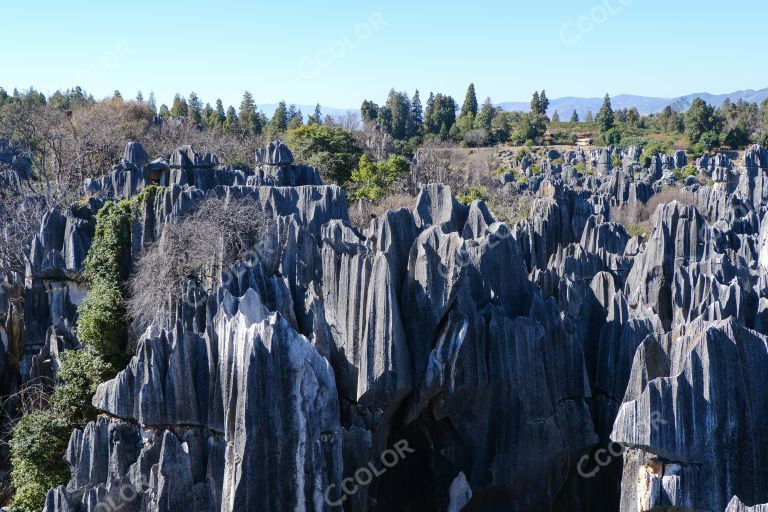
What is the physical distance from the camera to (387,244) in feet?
54.2

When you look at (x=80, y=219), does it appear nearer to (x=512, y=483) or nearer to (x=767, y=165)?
(x=512, y=483)

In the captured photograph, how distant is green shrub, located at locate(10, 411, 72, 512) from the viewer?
1595 centimetres

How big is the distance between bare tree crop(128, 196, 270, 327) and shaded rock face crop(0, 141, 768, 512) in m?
1.57

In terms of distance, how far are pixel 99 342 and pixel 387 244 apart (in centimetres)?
865

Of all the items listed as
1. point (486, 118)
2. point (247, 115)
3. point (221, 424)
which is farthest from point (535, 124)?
point (221, 424)

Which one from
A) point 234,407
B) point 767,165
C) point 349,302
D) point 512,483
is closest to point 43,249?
point 349,302

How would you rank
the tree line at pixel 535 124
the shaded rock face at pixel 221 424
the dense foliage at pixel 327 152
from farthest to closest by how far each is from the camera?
the tree line at pixel 535 124 < the dense foliage at pixel 327 152 < the shaded rock face at pixel 221 424

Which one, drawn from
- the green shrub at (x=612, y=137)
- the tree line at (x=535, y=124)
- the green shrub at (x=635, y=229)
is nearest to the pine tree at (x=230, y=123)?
the tree line at (x=535, y=124)

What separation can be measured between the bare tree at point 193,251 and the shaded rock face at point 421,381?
5.16ft

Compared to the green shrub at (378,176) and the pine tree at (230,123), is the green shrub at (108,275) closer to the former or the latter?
the green shrub at (378,176)

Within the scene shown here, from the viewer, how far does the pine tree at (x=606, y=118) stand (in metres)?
90.6

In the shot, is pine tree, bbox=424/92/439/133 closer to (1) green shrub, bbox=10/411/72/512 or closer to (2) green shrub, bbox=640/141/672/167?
(2) green shrub, bbox=640/141/672/167

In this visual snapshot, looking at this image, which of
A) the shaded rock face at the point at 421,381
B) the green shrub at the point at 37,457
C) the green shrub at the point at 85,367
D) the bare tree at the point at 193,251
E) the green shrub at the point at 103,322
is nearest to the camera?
the shaded rock face at the point at 421,381

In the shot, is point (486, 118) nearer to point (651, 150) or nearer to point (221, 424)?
point (651, 150)
